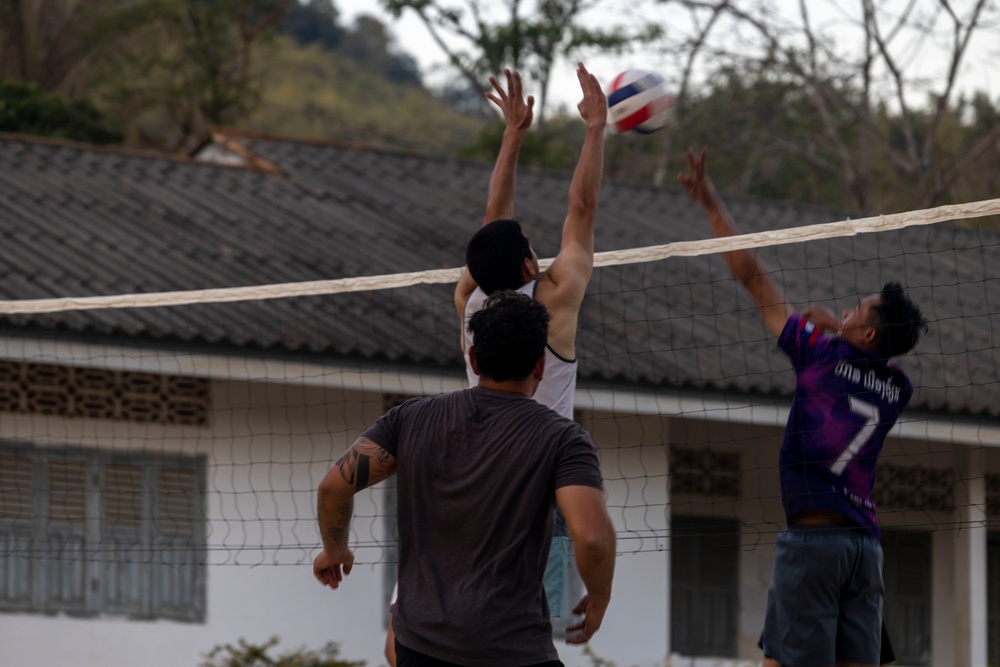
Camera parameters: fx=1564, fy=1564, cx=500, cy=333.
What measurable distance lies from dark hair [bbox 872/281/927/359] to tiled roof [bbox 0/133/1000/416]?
3230 mm

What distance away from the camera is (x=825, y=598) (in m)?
5.07

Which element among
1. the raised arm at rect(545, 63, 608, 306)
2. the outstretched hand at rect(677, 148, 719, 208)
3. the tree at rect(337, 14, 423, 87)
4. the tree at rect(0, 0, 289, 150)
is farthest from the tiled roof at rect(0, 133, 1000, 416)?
the tree at rect(337, 14, 423, 87)

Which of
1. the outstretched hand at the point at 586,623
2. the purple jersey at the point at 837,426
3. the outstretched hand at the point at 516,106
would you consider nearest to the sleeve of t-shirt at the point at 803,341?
the purple jersey at the point at 837,426

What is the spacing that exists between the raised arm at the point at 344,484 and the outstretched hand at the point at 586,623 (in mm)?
624

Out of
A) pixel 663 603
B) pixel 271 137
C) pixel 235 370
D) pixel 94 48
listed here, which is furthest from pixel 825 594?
pixel 94 48

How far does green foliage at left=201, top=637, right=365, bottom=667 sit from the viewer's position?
9.32 meters

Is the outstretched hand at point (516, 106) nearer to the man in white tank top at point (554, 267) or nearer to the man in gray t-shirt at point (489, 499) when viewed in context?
the man in white tank top at point (554, 267)

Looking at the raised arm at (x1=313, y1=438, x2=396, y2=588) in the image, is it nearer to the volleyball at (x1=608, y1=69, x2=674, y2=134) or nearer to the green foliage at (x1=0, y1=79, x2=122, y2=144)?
the volleyball at (x1=608, y1=69, x2=674, y2=134)

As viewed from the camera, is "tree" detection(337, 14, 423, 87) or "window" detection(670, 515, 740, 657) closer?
"window" detection(670, 515, 740, 657)

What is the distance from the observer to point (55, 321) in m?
8.98

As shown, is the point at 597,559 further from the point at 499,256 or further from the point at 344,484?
the point at 499,256

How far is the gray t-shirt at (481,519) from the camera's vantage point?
3885mm

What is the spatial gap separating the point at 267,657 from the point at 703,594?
13.9 ft

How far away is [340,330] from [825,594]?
5.34 metres
